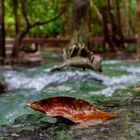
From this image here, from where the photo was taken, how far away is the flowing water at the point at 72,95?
5.23 m

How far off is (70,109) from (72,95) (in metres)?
2.52

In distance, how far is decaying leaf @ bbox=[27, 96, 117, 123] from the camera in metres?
5.75

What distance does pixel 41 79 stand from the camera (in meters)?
10.9

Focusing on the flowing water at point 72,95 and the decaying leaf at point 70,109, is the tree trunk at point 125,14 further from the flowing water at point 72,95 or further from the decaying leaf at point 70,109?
the decaying leaf at point 70,109

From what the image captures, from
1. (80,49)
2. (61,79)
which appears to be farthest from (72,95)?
(80,49)

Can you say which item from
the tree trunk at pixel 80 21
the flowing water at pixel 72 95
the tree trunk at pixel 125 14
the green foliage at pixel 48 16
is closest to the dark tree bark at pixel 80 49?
the tree trunk at pixel 80 21

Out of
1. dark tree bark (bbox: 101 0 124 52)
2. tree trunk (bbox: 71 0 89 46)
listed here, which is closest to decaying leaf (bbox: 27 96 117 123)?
tree trunk (bbox: 71 0 89 46)

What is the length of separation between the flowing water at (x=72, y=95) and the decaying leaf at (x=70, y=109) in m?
0.14

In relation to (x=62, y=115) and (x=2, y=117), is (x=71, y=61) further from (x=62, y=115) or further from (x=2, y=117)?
(x=62, y=115)

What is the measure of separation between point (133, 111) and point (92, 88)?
300cm

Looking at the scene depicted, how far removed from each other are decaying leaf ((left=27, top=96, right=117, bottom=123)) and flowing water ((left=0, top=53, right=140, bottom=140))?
0.14 m

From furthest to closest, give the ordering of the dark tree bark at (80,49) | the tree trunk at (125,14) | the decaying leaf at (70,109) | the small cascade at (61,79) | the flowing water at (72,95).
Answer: the tree trunk at (125,14)
the dark tree bark at (80,49)
the small cascade at (61,79)
the decaying leaf at (70,109)
the flowing water at (72,95)

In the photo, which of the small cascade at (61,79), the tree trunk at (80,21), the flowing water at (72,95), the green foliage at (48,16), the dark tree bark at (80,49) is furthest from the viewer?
the green foliage at (48,16)

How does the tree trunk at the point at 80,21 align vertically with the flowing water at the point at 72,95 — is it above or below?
above
